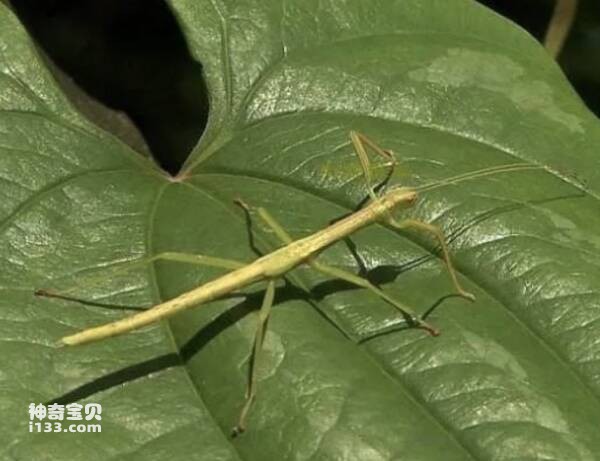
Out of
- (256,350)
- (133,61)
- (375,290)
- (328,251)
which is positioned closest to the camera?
(256,350)

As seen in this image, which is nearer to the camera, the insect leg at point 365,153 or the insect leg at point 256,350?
the insect leg at point 256,350

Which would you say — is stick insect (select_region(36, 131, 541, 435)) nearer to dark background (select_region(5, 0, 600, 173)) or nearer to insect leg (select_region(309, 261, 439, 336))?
insect leg (select_region(309, 261, 439, 336))

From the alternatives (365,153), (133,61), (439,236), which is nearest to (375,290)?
(439,236)

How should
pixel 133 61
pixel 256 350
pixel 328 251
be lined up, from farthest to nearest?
pixel 133 61, pixel 328 251, pixel 256 350

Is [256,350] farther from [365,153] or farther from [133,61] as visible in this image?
[133,61]

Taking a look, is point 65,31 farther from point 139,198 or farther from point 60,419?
point 60,419

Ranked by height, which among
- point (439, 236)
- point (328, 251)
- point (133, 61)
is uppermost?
point (439, 236)

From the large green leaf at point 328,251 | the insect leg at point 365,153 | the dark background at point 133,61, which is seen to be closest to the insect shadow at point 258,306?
the large green leaf at point 328,251

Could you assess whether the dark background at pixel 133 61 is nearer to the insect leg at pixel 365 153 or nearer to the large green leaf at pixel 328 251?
the large green leaf at pixel 328 251
